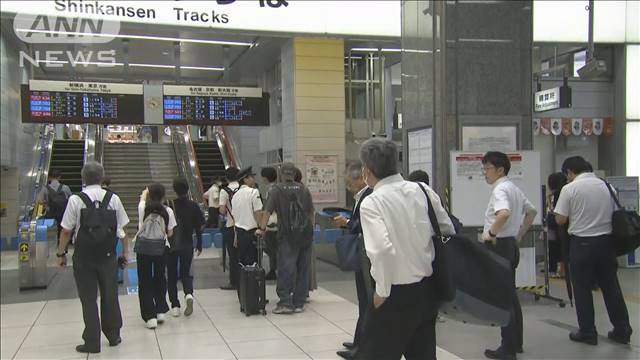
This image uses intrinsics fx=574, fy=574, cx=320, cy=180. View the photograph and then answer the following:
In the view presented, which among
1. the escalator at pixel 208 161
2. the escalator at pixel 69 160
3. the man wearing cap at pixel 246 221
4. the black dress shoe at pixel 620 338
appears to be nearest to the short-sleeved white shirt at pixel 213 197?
the escalator at pixel 208 161

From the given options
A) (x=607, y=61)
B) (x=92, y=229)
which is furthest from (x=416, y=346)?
(x=607, y=61)

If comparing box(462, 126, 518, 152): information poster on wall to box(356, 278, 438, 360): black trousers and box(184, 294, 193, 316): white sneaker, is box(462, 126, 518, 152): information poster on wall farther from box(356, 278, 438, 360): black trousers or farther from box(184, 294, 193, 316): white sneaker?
box(356, 278, 438, 360): black trousers

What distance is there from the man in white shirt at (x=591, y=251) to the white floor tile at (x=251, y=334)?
2542 millimetres

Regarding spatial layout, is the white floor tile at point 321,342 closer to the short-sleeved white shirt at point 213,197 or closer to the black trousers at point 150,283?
the black trousers at point 150,283

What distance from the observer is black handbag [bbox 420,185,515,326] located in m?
2.80

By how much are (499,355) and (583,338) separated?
3.10 ft

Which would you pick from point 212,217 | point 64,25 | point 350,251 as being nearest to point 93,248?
point 350,251

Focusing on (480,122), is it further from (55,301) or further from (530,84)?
(55,301)

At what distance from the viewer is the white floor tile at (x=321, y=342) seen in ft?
15.5

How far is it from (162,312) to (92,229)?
4.70ft

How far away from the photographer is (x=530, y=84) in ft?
21.2

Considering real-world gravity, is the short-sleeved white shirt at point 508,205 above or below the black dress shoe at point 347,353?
above

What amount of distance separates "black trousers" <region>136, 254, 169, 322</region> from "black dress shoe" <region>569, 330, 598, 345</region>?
12.3ft

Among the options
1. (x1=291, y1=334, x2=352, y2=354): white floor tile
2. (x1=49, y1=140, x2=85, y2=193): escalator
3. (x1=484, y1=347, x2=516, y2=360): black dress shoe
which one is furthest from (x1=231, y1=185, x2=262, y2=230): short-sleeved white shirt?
(x1=49, y1=140, x2=85, y2=193): escalator
